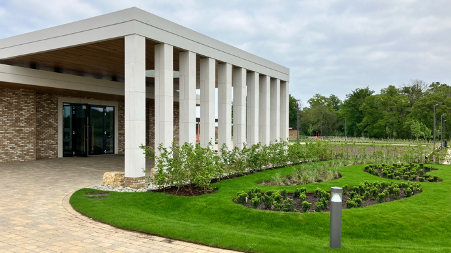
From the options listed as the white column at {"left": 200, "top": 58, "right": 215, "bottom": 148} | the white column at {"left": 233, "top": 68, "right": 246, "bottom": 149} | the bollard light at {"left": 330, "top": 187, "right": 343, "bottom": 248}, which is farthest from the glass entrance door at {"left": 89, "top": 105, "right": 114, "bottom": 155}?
the bollard light at {"left": 330, "top": 187, "right": 343, "bottom": 248}

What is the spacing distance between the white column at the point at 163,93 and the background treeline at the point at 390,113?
108ft

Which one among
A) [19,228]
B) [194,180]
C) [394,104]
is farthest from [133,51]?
[394,104]

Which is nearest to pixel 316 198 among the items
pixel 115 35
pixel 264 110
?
pixel 115 35

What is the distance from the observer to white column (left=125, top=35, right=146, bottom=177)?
1041 cm

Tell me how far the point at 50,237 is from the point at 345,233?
5.30 metres

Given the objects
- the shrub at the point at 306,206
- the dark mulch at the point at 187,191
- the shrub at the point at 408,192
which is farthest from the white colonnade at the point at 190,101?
the shrub at the point at 408,192

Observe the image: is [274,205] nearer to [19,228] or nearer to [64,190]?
[19,228]

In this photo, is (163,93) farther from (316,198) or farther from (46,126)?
(46,126)

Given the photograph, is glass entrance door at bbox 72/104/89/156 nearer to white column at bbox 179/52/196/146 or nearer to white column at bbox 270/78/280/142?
white column at bbox 179/52/196/146

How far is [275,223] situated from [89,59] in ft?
38.0

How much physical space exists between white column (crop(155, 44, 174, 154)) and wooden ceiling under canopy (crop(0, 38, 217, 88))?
584mm

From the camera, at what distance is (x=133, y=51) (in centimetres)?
1045

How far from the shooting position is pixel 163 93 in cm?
1170

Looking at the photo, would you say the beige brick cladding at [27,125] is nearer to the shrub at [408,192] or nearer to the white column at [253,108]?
the white column at [253,108]
